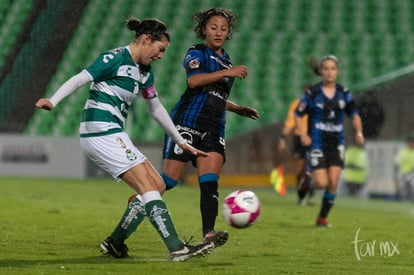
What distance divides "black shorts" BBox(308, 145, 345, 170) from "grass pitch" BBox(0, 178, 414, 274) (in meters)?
0.70

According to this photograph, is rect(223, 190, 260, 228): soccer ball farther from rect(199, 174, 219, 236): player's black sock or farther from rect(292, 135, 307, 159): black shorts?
rect(292, 135, 307, 159): black shorts

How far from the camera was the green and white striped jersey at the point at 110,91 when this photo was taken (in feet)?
20.9

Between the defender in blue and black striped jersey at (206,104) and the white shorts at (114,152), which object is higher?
the defender in blue and black striped jersey at (206,104)

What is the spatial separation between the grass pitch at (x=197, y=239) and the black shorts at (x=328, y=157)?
698 millimetres

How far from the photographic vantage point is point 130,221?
6824 millimetres

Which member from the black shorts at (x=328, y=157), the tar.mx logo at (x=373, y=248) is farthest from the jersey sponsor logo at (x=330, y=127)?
the tar.mx logo at (x=373, y=248)

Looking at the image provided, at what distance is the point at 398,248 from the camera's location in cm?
830

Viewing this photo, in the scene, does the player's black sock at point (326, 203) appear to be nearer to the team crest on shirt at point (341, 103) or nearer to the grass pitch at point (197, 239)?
the grass pitch at point (197, 239)

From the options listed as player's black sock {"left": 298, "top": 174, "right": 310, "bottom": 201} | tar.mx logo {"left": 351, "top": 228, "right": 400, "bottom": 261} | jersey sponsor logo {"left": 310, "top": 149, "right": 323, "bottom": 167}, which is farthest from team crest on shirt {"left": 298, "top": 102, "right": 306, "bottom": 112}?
player's black sock {"left": 298, "top": 174, "right": 310, "bottom": 201}

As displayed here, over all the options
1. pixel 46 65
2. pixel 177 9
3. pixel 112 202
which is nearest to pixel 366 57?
pixel 177 9

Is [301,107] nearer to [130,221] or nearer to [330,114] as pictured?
[330,114]

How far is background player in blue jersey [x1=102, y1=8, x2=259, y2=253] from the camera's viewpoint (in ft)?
23.8

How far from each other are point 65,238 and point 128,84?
225 cm

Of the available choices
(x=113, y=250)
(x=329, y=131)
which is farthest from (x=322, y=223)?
(x=113, y=250)
